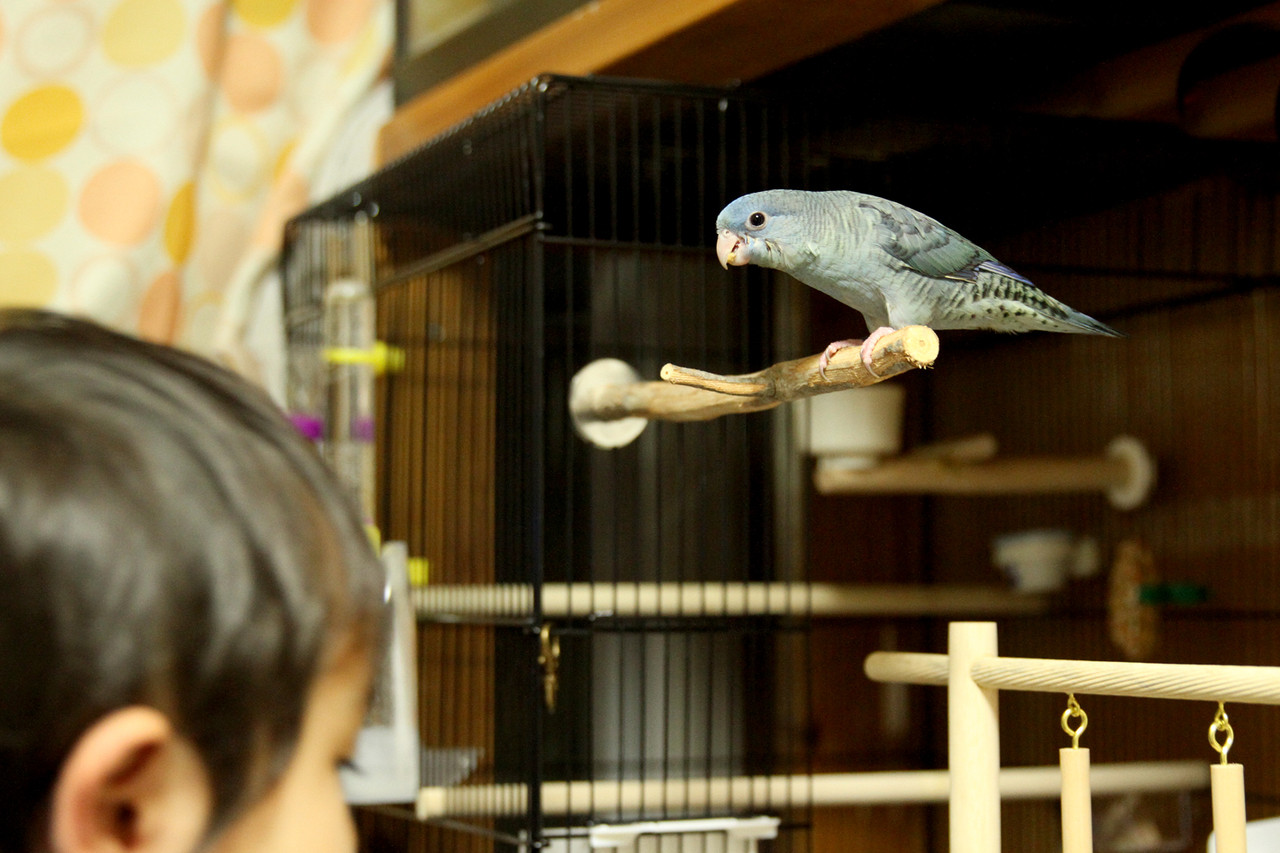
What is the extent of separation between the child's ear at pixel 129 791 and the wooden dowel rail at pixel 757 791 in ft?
2.39

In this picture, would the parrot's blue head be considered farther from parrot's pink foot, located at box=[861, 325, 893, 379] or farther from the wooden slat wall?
the wooden slat wall

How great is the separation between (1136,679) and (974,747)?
0.13 metres

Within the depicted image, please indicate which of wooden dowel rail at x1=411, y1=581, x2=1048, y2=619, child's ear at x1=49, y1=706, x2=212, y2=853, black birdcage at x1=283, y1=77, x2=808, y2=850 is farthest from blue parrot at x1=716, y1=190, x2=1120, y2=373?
wooden dowel rail at x1=411, y1=581, x2=1048, y2=619

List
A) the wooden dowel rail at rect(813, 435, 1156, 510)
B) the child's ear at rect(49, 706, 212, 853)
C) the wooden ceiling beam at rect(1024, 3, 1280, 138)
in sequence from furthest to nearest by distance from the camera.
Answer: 1. the wooden dowel rail at rect(813, 435, 1156, 510)
2. the wooden ceiling beam at rect(1024, 3, 1280, 138)
3. the child's ear at rect(49, 706, 212, 853)

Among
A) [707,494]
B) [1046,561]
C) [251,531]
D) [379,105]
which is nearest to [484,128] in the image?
[707,494]

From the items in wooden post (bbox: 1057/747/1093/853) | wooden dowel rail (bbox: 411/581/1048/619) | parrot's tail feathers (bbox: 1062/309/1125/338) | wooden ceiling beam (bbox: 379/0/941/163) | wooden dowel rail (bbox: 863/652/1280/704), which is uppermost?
wooden ceiling beam (bbox: 379/0/941/163)

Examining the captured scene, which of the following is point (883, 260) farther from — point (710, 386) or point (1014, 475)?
point (1014, 475)

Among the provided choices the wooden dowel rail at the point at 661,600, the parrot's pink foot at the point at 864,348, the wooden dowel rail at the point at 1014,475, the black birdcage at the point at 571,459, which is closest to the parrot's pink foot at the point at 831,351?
the parrot's pink foot at the point at 864,348

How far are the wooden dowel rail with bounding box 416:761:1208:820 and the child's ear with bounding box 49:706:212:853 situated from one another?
0.73 metres

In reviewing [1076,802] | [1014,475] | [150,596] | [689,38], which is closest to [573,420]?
[689,38]

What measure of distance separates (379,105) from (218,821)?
1403 mm

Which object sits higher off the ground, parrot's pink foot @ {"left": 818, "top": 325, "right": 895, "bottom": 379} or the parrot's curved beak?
the parrot's curved beak

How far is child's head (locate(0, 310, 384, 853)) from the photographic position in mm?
262

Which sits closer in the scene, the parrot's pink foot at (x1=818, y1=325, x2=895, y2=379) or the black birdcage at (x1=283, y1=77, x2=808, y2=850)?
the parrot's pink foot at (x1=818, y1=325, x2=895, y2=379)
